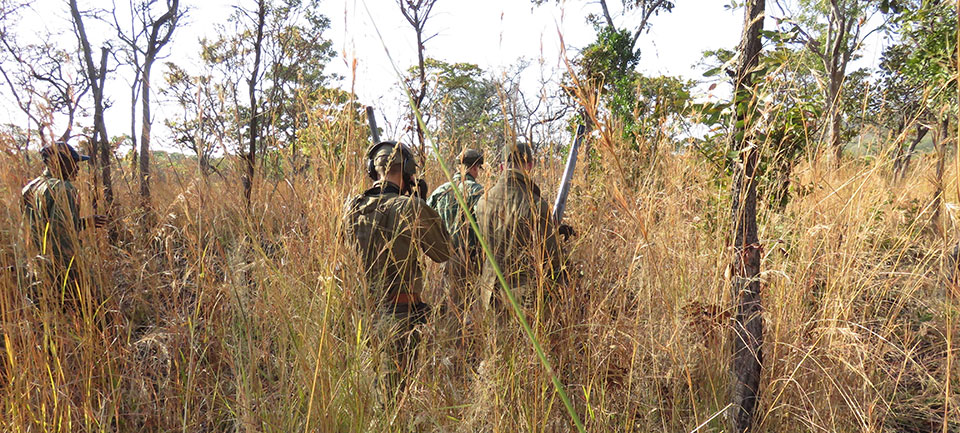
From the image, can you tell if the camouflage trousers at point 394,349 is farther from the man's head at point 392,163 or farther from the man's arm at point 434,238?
the man's head at point 392,163

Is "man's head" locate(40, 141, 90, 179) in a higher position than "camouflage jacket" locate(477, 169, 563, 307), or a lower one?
higher

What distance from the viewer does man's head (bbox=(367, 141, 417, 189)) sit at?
1.98 m

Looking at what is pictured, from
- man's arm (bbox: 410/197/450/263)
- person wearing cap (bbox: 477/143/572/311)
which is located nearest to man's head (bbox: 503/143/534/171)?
person wearing cap (bbox: 477/143/572/311)

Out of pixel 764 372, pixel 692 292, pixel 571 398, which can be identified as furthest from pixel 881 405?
pixel 571 398

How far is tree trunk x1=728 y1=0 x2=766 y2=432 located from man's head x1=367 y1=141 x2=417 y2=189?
1.20 m

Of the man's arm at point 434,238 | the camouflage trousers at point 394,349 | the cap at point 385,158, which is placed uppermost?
the cap at point 385,158

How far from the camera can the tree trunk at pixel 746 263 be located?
132 cm

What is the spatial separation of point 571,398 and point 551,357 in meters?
0.14

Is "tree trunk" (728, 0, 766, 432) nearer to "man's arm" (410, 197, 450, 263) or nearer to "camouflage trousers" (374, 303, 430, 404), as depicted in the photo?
"camouflage trousers" (374, 303, 430, 404)

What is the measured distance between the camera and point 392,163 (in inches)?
80.7

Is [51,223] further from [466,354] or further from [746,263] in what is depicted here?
[746,263]

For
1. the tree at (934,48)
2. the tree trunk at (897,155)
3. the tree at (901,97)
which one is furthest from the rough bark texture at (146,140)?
the tree at (934,48)

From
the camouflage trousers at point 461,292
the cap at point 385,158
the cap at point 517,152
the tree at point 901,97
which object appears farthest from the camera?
the tree at point 901,97

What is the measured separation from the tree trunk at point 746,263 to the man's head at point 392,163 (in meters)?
1.20
